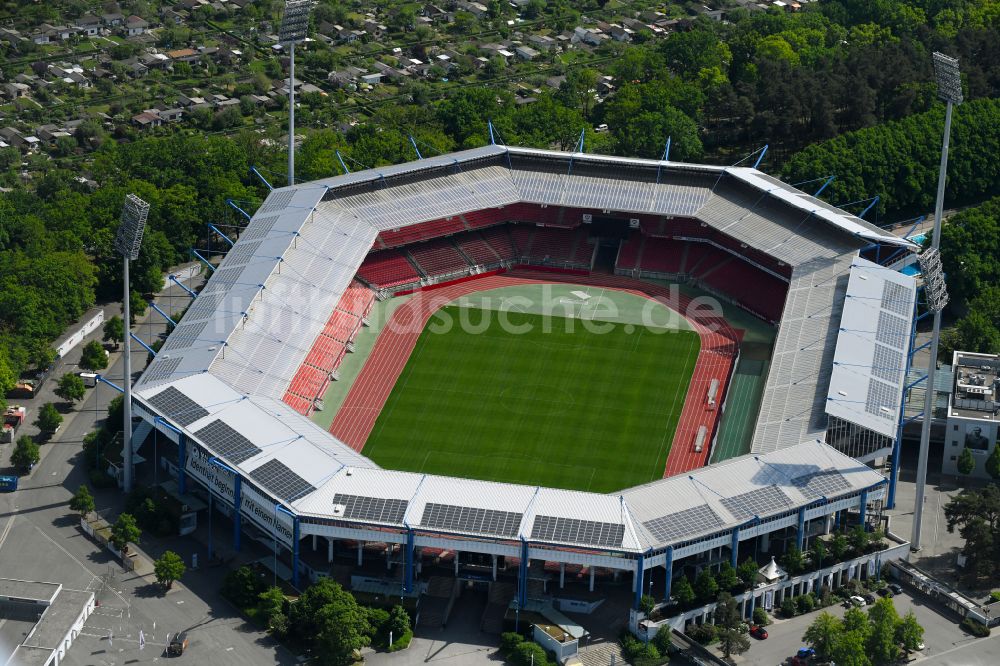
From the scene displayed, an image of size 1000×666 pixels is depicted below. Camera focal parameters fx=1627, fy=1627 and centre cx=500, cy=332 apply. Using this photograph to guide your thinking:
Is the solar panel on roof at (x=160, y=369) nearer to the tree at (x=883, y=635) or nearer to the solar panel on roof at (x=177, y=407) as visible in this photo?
the solar panel on roof at (x=177, y=407)

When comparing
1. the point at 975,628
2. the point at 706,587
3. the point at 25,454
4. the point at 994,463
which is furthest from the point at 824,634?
the point at 25,454

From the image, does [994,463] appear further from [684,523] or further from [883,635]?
[684,523]

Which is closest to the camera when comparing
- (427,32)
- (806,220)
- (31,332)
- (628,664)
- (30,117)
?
(628,664)

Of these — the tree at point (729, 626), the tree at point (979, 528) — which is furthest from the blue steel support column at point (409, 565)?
the tree at point (979, 528)

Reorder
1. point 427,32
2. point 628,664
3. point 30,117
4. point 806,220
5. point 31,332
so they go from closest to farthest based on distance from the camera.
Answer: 1. point 628,664
2. point 31,332
3. point 806,220
4. point 30,117
5. point 427,32

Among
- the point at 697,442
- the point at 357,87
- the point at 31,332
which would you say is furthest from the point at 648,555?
the point at 357,87

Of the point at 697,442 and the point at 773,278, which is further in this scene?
the point at 773,278

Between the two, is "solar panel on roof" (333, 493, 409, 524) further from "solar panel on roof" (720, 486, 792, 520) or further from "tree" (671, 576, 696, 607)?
"solar panel on roof" (720, 486, 792, 520)

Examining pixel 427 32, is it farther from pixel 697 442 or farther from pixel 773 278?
pixel 697 442
